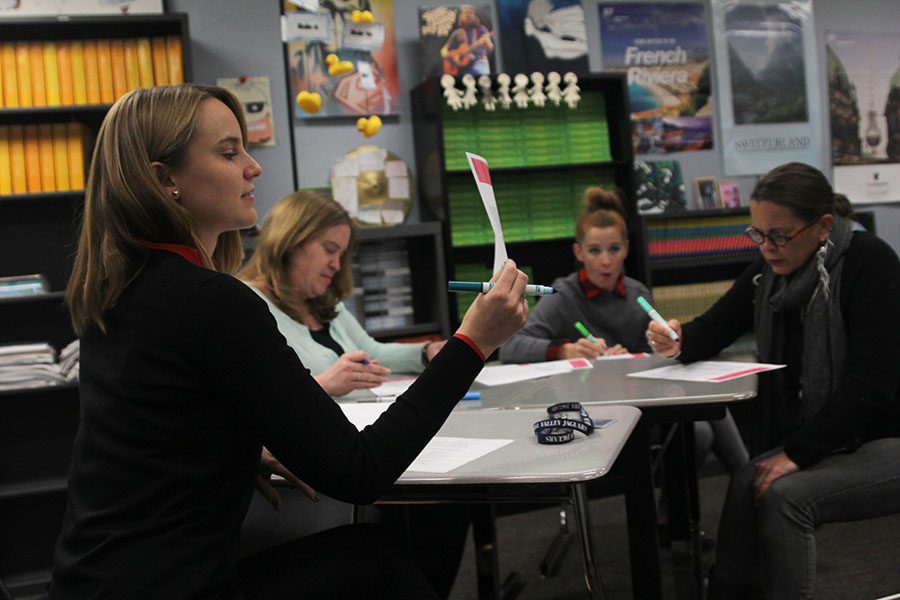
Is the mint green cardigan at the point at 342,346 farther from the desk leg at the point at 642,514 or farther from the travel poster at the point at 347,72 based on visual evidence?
the travel poster at the point at 347,72

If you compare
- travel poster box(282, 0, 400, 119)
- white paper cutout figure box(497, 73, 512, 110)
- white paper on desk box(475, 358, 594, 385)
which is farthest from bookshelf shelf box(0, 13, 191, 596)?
Result: white paper on desk box(475, 358, 594, 385)

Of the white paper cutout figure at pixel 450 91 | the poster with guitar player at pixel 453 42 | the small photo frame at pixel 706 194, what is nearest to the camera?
the white paper cutout figure at pixel 450 91

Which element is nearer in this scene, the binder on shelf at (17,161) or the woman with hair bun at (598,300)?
the woman with hair bun at (598,300)

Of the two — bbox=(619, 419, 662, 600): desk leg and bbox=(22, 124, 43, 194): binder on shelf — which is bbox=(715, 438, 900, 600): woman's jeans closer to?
bbox=(619, 419, 662, 600): desk leg

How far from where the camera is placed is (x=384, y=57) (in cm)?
419

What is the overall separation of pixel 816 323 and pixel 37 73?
10.00ft

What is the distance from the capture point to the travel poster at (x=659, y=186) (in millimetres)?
4551

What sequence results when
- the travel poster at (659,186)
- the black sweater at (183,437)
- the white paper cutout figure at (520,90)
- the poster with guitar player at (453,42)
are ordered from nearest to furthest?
1. the black sweater at (183,437)
2. the white paper cutout figure at (520,90)
3. the poster with guitar player at (453,42)
4. the travel poster at (659,186)

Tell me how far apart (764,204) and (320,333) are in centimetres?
133

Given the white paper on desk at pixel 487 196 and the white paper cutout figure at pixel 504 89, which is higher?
the white paper cutout figure at pixel 504 89

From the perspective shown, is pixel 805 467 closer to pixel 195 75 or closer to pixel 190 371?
pixel 190 371

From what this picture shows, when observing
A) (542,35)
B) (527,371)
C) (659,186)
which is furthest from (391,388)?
(659,186)

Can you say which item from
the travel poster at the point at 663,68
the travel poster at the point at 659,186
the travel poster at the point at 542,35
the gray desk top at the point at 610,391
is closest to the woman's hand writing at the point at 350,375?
the gray desk top at the point at 610,391

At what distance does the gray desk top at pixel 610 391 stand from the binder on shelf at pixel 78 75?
7.32ft
